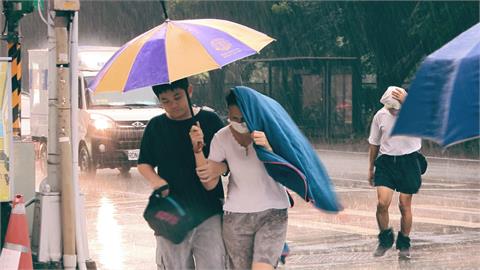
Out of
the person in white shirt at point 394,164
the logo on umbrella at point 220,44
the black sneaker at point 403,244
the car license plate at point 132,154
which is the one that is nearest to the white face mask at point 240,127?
the logo on umbrella at point 220,44

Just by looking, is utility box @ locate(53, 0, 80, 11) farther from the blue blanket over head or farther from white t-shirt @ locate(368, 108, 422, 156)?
the blue blanket over head

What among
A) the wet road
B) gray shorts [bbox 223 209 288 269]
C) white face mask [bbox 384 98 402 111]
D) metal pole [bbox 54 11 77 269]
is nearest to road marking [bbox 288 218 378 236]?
the wet road

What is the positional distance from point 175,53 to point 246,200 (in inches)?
38.8

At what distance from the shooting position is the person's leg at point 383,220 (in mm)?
11102

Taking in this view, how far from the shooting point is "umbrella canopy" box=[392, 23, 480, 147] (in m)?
4.32

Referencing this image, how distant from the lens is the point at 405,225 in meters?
11.1

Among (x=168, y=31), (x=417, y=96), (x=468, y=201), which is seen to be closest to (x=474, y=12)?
(x=468, y=201)

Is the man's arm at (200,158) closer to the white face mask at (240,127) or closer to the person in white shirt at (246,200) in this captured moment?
the person in white shirt at (246,200)

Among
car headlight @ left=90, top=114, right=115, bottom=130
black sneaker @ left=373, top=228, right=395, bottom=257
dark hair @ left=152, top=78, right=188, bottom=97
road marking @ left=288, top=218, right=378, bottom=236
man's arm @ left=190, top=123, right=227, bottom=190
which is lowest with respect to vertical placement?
road marking @ left=288, top=218, right=378, bottom=236

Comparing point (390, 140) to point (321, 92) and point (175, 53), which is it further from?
point (321, 92)

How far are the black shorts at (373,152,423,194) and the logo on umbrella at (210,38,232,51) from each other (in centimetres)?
470

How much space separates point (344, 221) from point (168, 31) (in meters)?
7.48

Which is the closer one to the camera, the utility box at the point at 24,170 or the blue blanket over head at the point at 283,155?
the blue blanket over head at the point at 283,155

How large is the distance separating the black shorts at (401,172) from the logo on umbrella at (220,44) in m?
4.70
